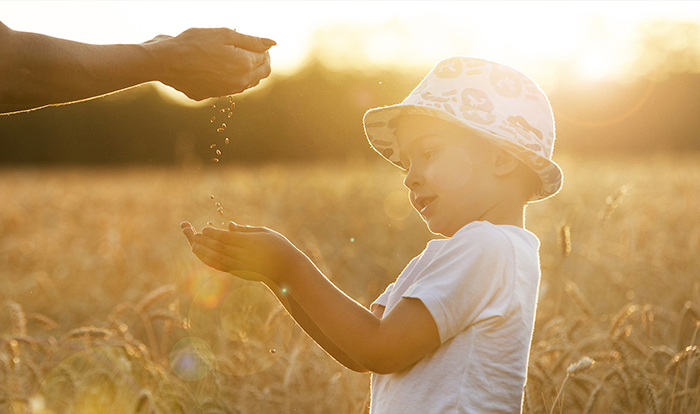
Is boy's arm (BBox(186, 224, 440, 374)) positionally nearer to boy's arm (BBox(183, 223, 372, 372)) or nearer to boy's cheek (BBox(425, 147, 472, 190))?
boy's arm (BBox(183, 223, 372, 372))

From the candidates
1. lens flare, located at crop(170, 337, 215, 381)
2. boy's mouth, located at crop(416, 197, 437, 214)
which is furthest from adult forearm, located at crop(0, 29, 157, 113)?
lens flare, located at crop(170, 337, 215, 381)

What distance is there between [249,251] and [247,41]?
0.65 m

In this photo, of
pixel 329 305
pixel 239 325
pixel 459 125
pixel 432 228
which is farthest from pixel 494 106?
pixel 239 325

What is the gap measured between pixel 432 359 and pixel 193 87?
3.33 ft

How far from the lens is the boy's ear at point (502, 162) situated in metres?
1.60

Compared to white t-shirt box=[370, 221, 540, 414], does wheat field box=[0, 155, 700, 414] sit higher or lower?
lower

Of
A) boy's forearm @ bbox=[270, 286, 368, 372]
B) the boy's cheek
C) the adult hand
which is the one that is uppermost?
the adult hand

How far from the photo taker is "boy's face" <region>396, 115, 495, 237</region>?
156 centimetres

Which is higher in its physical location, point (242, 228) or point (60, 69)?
point (60, 69)

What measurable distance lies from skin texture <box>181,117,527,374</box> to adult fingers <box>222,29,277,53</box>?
1.53 feet

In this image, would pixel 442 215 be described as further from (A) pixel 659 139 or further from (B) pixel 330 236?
(A) pixel 659 139

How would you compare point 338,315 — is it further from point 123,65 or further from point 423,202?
point 123,65

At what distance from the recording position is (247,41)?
5.84 ft

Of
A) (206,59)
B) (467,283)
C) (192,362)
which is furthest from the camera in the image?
(192,362)
